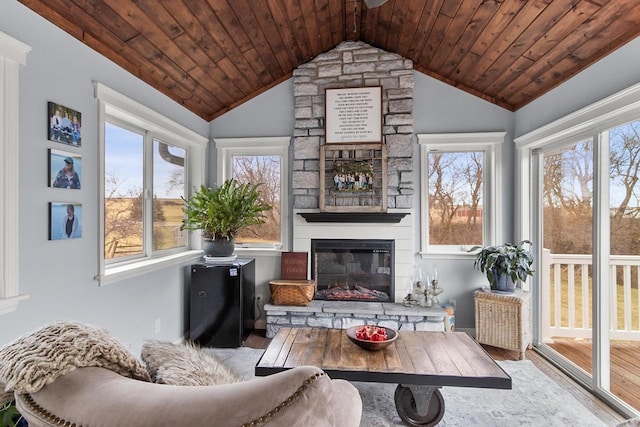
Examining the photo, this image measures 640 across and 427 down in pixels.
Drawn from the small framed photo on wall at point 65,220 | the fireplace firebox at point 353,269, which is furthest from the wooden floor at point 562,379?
the small framed photo on wall at point 65,220

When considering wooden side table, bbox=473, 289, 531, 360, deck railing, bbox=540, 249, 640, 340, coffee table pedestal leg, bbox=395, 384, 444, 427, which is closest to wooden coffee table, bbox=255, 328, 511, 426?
coffee table pedestal leg, bbox=395, 384, 444, 427

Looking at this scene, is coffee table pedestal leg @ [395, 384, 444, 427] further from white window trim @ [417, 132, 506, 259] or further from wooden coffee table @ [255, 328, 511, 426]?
white window trim @ [417, 132, 506, 259]

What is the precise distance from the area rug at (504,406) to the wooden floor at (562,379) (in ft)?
0.22

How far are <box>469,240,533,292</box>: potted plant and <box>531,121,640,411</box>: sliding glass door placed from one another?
0.83 ft

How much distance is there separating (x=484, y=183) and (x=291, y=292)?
2425 millimetres

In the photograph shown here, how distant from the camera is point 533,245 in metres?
3.30

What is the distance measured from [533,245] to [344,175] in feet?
6.60

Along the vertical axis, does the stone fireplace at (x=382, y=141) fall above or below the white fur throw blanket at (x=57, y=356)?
above

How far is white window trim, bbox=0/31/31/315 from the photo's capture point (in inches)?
62.8

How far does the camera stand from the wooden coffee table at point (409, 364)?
1812mm

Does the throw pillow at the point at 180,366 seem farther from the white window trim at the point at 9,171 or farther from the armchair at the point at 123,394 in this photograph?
the white window trim at the point at 9,171

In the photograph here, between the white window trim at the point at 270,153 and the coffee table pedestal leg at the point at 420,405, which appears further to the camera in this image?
the white window trim at the point at 270,153

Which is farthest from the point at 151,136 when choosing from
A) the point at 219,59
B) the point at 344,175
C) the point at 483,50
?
the point at 483,50

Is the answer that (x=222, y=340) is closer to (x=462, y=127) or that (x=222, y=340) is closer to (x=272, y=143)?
(x=272, y=143)
